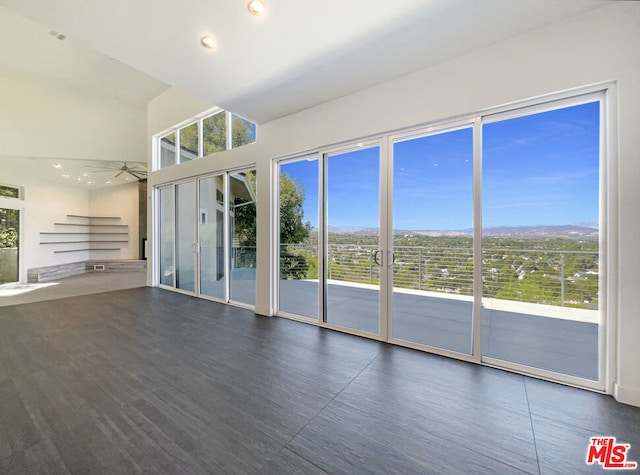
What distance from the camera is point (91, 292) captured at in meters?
6.10

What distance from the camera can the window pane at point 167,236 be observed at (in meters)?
6.30

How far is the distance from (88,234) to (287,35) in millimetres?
11838

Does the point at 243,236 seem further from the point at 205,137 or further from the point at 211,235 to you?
the point at 205,137

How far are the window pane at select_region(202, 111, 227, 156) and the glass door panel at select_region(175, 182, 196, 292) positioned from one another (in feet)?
2.99

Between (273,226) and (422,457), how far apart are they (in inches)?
129

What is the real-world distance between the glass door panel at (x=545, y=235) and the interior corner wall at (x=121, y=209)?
12.4m

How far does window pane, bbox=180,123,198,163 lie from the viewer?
222 inches

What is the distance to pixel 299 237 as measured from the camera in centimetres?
409

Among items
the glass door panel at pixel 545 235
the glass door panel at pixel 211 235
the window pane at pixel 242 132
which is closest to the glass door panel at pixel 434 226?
the glass door panel at pixel 545 235

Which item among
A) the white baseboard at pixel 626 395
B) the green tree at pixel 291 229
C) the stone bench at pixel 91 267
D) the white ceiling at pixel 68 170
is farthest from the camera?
the stone bench at pixel 91 267

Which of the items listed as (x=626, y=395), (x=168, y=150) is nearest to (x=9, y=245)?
(x=168, y=150)

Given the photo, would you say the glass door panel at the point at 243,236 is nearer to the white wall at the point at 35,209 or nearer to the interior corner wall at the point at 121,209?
the white wall at the point at 35,209

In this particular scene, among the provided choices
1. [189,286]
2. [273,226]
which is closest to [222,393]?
[273,226]

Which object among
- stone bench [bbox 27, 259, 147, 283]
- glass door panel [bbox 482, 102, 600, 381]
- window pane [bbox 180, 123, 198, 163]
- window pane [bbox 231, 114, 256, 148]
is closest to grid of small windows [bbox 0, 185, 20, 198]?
stone bench [bbox 27, 259, 147, 283]
